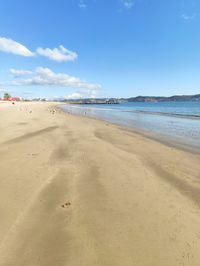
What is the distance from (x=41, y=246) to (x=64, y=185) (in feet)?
9.27

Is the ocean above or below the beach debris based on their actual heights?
below

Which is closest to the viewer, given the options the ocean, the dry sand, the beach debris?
the dry sand

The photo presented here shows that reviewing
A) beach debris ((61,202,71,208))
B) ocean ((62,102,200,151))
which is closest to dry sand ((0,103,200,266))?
beach debris ((61,202,71,208))

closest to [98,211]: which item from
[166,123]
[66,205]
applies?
[66,205]

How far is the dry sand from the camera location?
159 inches

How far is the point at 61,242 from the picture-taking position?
14.2ft

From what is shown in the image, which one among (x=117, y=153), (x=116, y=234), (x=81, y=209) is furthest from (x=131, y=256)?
(x=117, y=153)

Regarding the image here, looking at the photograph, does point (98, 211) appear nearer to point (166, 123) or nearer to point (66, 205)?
point (66, 205)

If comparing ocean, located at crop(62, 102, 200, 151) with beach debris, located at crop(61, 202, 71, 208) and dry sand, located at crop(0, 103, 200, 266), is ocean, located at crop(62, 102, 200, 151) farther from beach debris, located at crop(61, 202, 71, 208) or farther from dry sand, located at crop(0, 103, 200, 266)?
beach debris, located at crop(61, 202, 71, 208)

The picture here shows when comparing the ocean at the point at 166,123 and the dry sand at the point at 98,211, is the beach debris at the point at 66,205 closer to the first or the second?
the dry sand at the point at 98,211

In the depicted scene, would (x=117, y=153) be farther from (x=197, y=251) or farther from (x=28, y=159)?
(x=197, y=251)

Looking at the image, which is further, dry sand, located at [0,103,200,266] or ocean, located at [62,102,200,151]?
ocean, located at [62,102,200,151]

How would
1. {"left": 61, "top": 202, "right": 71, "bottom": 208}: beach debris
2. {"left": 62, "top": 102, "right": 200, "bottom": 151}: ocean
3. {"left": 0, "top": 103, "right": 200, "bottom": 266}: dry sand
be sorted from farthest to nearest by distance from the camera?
{"left": 62, "top": 102, "right": 200, "bottom": 151}: ocean < {"left": 61, "top": 202, "right": 71, "bottom": 208}: beach debris < {"left": 0, "top": 103, "right": 200, "bottom": 266}: dry sand

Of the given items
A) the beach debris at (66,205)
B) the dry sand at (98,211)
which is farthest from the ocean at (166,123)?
the beach debris at (66,205)
